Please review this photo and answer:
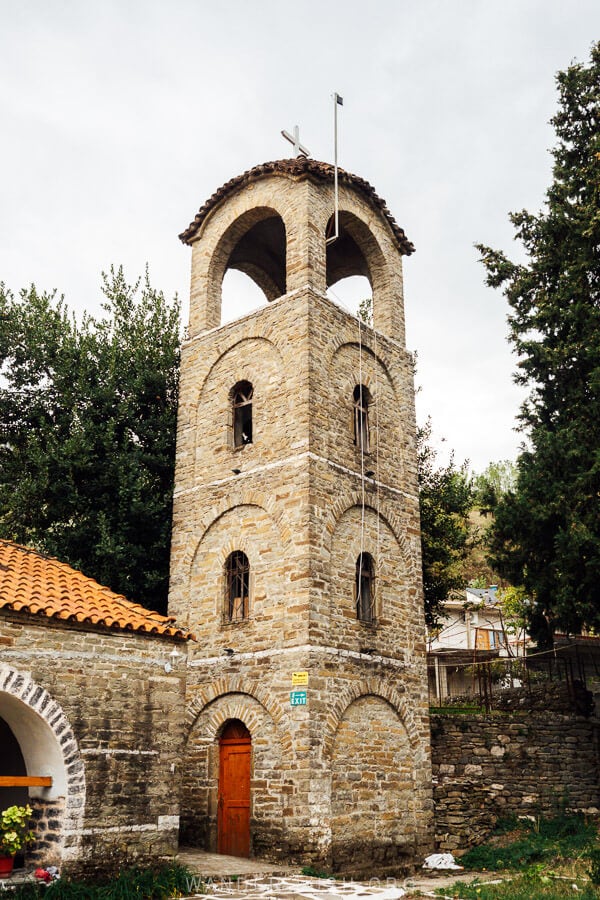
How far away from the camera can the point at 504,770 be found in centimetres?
1555

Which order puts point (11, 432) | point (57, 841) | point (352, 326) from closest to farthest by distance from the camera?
point (57, 841)
point (352, 326)
point (11, 432)

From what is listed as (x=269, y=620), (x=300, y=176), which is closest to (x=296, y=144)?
(x=300, y=176)

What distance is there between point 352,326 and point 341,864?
9.89m

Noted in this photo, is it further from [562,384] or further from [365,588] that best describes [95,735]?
[562,384]

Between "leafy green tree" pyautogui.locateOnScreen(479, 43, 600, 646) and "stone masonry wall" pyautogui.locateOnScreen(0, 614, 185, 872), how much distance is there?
24.3ft

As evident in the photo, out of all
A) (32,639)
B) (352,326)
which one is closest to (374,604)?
(352,326)

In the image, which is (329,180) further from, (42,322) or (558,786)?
(558,786)

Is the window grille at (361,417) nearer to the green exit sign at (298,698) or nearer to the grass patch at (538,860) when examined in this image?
the green exit sign at (298,698)

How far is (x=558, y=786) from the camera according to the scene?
51.7 feet

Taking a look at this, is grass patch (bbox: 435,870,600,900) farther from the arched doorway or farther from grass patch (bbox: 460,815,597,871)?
the arched doorway

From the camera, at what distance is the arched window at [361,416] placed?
16281 mm

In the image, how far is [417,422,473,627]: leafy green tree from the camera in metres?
20.3

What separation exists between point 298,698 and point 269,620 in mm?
1559

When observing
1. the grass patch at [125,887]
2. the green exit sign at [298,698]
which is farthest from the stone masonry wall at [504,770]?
the grass patch at [125,887]
